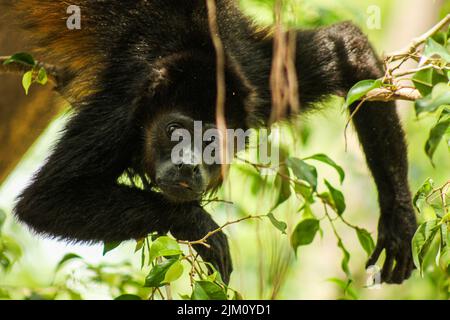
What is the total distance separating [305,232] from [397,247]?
1173mm

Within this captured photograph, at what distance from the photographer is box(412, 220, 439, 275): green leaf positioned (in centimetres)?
299

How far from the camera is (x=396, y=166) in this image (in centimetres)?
513

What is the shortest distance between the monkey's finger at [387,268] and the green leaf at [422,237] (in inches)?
73.0

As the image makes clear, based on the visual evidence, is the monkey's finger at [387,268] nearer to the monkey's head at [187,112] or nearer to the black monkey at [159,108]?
the black monkey at [159,108]

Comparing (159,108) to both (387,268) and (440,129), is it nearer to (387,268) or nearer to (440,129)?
(387,268)

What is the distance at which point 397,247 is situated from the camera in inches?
194

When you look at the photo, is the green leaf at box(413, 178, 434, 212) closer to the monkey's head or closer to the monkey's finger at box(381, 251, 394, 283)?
the monkey's head

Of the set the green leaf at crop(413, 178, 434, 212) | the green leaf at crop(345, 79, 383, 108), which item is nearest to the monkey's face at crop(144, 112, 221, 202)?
the green leaf at crop(345, 79, 383, 108)

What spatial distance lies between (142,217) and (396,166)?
1.95 metres

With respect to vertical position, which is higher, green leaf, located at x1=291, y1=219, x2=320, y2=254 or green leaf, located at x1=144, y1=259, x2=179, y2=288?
green leaf, located at x1=291, y1=219, x2=320, y2=254

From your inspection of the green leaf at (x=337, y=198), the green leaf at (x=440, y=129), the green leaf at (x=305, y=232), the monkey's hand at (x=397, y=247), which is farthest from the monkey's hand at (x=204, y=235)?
the green leaf at (x=440, y=129)

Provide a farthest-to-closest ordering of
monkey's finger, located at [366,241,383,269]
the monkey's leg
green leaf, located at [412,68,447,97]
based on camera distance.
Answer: the monkey's leg → monkey's finger, located at [366,241,383,269] → green leaf, located at [412,68,447,97]

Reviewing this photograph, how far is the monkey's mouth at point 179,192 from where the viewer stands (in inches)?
168

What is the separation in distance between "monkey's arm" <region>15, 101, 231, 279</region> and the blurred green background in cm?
17
